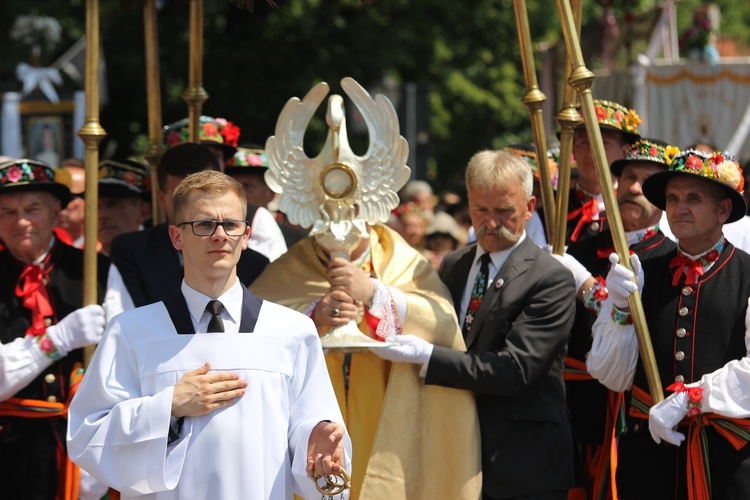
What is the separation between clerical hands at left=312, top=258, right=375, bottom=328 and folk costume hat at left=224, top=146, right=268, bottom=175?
202 centimetres

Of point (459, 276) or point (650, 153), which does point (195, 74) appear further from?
point (650, 153)

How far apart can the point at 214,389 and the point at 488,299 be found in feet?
5.41

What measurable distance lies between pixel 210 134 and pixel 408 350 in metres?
2.13

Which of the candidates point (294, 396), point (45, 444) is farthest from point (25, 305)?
point (294, 396)

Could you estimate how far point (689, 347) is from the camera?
182 inches

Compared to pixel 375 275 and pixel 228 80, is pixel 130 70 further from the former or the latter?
pixel 375 275

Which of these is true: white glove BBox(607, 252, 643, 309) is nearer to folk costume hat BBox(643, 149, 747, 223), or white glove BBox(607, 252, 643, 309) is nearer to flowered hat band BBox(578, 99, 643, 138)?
folk costume hat BBox(643, 149, 747, 223)

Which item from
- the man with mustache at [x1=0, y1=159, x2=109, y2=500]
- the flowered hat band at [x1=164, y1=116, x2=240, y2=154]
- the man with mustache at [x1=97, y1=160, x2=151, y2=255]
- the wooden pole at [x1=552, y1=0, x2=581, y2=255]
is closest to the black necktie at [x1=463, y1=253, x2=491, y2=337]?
the wooden pole at [x1=552, y1=0, x2=581, y2=255]

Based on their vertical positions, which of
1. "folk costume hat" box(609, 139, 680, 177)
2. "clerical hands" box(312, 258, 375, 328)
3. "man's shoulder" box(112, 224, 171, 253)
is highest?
"folk costume hat" box(609, 139, 680, 177)

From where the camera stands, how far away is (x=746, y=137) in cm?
1217

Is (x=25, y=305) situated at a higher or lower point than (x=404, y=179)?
lower

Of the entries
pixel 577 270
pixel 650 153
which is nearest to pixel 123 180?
pixel 577 270

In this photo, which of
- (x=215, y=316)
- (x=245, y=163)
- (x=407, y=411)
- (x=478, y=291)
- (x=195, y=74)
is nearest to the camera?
(x=215, y=316)

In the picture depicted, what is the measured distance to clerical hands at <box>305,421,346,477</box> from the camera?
3791 millimetres
